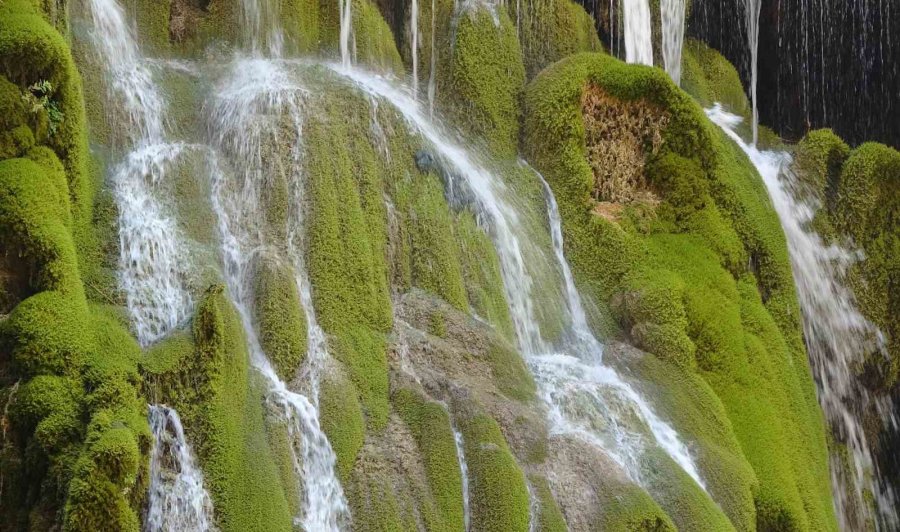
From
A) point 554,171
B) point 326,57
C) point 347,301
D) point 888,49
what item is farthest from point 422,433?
point 888,49

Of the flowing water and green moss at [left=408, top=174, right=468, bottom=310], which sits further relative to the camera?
the flowing water

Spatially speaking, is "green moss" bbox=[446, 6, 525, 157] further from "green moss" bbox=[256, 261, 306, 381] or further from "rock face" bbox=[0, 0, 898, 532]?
"green moss" bbox=[256, 261, 306, 381]

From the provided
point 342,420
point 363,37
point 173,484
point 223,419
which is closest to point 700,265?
point 363,37

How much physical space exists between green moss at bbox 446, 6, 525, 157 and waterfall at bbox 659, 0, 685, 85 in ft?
16.0

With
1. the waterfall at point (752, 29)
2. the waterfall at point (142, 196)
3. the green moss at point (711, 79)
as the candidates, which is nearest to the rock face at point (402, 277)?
the waterfall at point (142, 196)

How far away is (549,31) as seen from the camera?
1892cm

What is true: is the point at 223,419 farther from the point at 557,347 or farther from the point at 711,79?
the point at 711,79

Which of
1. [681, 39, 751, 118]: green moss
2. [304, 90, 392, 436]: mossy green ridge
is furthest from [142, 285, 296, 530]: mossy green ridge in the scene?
[681, 39, 751, 118]: green moss

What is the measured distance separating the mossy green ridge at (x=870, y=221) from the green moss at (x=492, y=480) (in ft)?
29.0

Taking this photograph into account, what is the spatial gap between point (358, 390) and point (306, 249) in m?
1.87

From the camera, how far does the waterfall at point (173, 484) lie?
29.4 feet

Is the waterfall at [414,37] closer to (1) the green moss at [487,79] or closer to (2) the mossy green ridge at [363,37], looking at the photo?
(2) the mossy green ridge at [363,37]

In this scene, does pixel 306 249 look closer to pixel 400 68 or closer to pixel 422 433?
pixel 422 433

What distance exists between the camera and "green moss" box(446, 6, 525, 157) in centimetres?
1664
